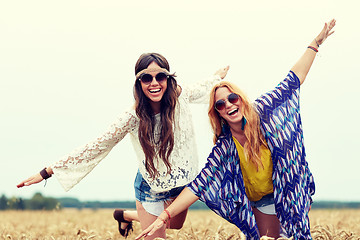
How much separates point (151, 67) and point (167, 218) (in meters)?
1.58

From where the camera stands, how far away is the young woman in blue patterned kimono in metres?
4.65

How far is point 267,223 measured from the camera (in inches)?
203

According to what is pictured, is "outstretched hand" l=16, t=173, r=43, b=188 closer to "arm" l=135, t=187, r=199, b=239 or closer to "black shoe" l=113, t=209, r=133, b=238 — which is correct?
"arm" l=135, t=187, r=199, b=239

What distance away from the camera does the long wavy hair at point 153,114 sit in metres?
5.06

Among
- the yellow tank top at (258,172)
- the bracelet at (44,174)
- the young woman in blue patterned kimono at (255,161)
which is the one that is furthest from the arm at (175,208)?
the bracelet at (44,174)

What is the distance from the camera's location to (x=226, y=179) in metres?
4.86

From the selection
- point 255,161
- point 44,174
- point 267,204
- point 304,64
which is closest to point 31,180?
point 44,174

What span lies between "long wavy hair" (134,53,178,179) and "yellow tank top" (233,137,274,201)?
772mm

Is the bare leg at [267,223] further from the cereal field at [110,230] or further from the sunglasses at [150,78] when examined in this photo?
the sunglasses at [150,78]

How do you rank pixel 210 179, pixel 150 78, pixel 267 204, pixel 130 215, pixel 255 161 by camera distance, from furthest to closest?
1. pixel 130 215
2. pixel 267 204
3. pixel 150 78
4. pixel 210 179
5. pixel 255 161

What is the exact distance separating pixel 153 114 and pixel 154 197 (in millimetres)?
998

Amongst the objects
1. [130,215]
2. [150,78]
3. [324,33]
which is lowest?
[130,215]

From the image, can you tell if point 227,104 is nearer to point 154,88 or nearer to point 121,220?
point 154,88

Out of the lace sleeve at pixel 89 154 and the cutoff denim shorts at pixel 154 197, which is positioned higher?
the lace sleeve at pixel 89 154
